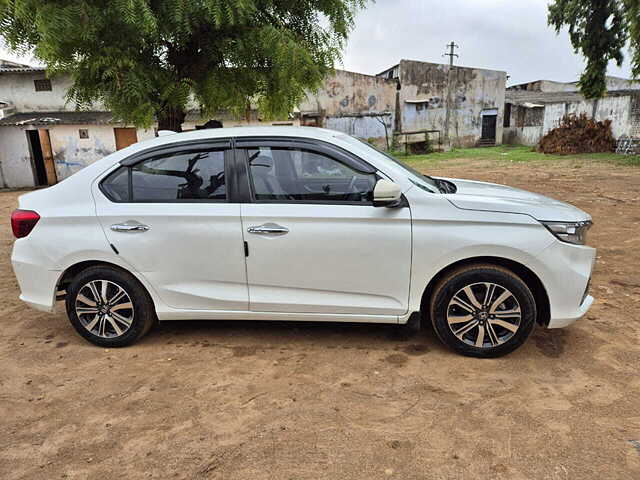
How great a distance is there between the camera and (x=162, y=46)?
535 cm

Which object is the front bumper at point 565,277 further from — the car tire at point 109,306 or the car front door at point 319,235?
the car tire at point 109,306

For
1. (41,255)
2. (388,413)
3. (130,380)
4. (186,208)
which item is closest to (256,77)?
(186,208)

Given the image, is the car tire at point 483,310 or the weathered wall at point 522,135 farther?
the weathered wall at point 522,135

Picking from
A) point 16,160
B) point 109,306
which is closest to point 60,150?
point 16,160

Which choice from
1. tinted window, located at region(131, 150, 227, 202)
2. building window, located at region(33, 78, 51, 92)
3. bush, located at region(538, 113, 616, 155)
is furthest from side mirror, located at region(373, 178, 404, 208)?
bush, located at region(538, 113, 616, 155)

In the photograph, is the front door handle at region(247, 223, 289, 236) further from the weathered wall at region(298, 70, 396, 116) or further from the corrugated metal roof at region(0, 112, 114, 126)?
the weathered wall at region(298, 70, 396, 116)

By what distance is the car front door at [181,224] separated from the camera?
339 cm

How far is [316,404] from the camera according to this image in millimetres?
2871

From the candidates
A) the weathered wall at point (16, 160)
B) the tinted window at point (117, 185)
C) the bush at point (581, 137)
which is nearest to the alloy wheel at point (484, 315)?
the tinted window at point (117, 185)

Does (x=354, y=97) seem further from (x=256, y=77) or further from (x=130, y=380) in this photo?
(x=130, y=380)

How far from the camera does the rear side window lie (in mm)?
3464

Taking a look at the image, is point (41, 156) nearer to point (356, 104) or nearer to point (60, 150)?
point (60, 150)

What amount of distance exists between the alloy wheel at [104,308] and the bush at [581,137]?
22293 mm

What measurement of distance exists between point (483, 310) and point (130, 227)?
2.68 meters
